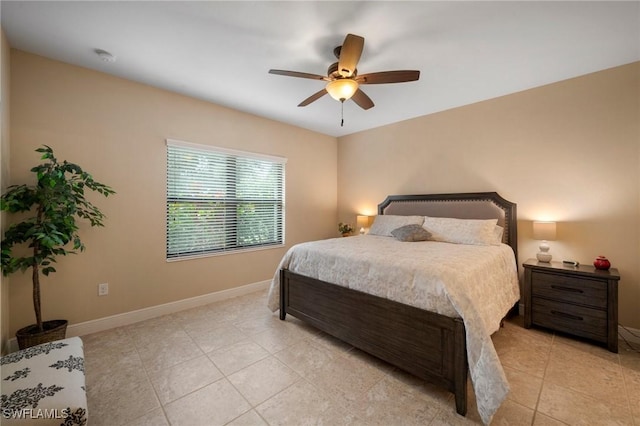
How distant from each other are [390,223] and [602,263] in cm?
217

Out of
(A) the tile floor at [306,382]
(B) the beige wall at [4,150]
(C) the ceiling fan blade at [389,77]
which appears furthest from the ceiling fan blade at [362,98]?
(B) the beige wall at [4,150]

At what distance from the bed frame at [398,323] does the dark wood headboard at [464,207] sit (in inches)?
0.4

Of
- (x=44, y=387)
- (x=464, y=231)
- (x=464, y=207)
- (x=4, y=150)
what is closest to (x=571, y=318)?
(x=464, y=231)

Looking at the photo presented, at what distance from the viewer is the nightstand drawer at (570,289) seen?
7.70ft

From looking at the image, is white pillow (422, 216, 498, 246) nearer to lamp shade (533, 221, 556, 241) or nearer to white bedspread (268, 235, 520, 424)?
white bedspread (268, 235, 520, 424)

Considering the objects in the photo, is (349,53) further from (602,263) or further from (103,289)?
(103,289)

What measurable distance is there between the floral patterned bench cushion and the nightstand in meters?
3.65

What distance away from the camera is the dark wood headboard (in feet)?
10.4

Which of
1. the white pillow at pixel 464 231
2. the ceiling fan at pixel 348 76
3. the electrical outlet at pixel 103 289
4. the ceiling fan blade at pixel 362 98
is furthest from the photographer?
the white pillow at pixel 464 231

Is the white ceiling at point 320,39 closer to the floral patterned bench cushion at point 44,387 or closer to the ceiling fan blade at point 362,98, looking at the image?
the ceiling fan blade at point 362,98

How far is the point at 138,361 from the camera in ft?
7.11

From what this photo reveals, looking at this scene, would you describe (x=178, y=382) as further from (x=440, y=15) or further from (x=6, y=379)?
(x=440, y=15)

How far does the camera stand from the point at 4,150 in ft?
6.95

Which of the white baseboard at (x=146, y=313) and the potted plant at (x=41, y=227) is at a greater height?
the potted plant at (x=41, y=227)
